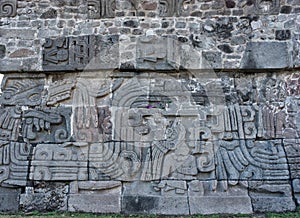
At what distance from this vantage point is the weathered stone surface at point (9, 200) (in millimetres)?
5742

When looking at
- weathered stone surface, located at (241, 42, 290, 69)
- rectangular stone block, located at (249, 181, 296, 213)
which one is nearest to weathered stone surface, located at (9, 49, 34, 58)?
weathered stone surface, located at (241, 42, 290, 69)

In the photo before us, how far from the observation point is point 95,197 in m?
5.73

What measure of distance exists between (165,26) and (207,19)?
622 mm

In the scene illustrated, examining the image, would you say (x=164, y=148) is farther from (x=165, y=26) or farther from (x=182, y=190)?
(x=165, y=26)

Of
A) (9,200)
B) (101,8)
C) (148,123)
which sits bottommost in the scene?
(9,200)

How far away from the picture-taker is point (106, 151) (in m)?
5.92

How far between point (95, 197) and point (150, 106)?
1.46 m

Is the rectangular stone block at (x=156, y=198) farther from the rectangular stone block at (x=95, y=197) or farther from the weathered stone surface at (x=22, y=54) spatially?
the weathered stone surface at (x=22, y=54)

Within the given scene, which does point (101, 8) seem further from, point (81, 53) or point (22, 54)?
point (22, 54)

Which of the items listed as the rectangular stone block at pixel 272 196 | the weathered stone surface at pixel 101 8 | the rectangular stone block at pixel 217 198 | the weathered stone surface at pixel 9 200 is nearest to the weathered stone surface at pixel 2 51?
the weathered stone surface at pixel 101 8

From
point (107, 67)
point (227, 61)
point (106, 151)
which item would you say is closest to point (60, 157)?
point (106, 151)

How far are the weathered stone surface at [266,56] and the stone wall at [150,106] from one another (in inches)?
0.6

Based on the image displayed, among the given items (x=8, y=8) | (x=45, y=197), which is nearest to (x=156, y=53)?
(x=8, y=8)

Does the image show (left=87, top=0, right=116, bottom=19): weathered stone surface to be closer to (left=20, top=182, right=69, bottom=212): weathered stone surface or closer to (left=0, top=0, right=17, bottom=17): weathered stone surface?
(left=0, top=0, right=17, bottom=17): weathered stone surface
